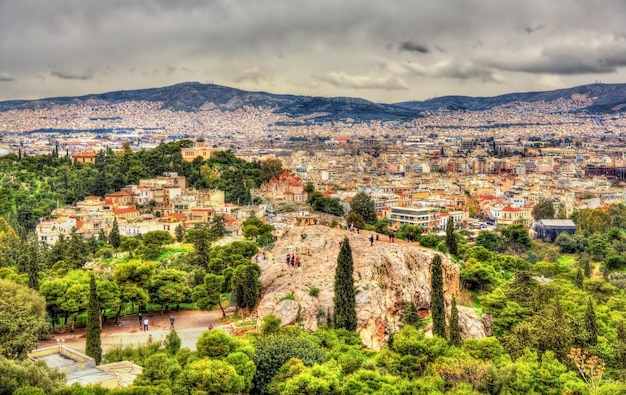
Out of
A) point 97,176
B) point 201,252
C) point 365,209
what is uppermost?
point 97,176

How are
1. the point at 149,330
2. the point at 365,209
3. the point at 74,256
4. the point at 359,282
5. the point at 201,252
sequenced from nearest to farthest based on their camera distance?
the point at 359,282
the point at 149,330
the point at 201,252
the point at 74,256
the point at 365,209

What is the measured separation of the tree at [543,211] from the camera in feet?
172

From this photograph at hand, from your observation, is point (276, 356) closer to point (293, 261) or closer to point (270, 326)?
point (270, 326)

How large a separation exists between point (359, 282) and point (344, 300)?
5.13 feet

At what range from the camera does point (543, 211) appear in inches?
2071

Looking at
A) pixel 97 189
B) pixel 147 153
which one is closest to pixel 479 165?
pixel 147 153

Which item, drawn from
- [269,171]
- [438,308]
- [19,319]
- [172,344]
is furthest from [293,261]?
[269,171]

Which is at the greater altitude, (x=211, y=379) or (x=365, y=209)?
(x=365, y=209)

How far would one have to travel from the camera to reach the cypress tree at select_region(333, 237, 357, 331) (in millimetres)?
17578

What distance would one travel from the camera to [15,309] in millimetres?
16594

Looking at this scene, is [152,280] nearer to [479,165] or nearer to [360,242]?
[360,242]

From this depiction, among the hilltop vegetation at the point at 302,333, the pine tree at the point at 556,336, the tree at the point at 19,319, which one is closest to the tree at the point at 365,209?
the hilltop vegetation at the point at 302,333

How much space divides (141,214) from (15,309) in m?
28.7

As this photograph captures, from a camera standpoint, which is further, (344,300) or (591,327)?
(591,327)
